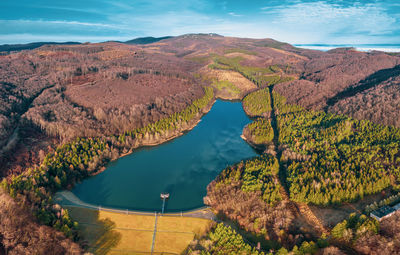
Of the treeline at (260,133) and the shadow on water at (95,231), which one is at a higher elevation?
the treeline at (260,133)

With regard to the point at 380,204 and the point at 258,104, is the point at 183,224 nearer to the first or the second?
the point at 380,204

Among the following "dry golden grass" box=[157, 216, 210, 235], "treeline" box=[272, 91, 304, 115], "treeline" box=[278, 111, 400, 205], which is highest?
"treeline" box=[272, 91, 304, 115]

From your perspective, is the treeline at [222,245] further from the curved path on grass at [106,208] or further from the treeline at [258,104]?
the treeline at [258,104]

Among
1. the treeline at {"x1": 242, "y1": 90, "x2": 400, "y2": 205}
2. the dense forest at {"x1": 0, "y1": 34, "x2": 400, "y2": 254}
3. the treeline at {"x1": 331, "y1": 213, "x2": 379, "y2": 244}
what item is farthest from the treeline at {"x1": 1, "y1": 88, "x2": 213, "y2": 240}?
the treeline at {"x1": 242, "y1": 90, "x2": 400, "y2": 205}

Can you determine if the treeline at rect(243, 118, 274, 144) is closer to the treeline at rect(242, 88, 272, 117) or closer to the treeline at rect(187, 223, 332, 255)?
the treeline at rect(242, 88, 272, 117)

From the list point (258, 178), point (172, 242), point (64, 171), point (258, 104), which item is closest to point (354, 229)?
point (258, 178)

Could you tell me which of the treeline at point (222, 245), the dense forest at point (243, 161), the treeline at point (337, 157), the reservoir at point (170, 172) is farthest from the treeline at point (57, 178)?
the treeline at point (337, 157)
